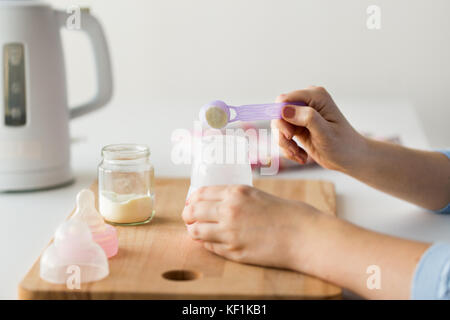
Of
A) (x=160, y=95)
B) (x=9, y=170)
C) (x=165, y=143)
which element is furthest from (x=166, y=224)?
(x=160, y=95)

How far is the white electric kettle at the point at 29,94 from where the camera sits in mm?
1074

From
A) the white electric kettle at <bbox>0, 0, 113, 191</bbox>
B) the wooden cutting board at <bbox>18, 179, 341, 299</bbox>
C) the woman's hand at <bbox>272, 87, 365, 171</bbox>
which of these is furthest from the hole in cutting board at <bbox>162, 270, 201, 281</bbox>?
the white electric kettle at <bbox>0, 0, 113, 191</bbox>

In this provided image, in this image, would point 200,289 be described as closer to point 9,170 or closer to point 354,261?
point 354,261

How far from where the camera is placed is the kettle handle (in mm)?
1177

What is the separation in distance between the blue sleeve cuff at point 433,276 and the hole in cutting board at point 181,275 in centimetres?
23

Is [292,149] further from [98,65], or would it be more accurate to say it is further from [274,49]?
[274,49]

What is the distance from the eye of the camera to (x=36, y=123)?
3.57ft

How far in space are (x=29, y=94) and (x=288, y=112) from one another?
0.48 m

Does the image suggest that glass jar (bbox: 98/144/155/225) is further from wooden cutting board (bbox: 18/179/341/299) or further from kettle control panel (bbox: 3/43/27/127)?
kettle control panel (bbox: 3/43/27/127)

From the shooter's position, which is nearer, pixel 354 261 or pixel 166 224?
pixel 354 261

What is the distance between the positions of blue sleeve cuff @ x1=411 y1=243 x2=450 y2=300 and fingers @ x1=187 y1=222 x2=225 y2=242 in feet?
0.73

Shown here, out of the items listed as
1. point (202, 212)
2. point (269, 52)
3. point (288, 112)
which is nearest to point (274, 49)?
point (269, 52)
